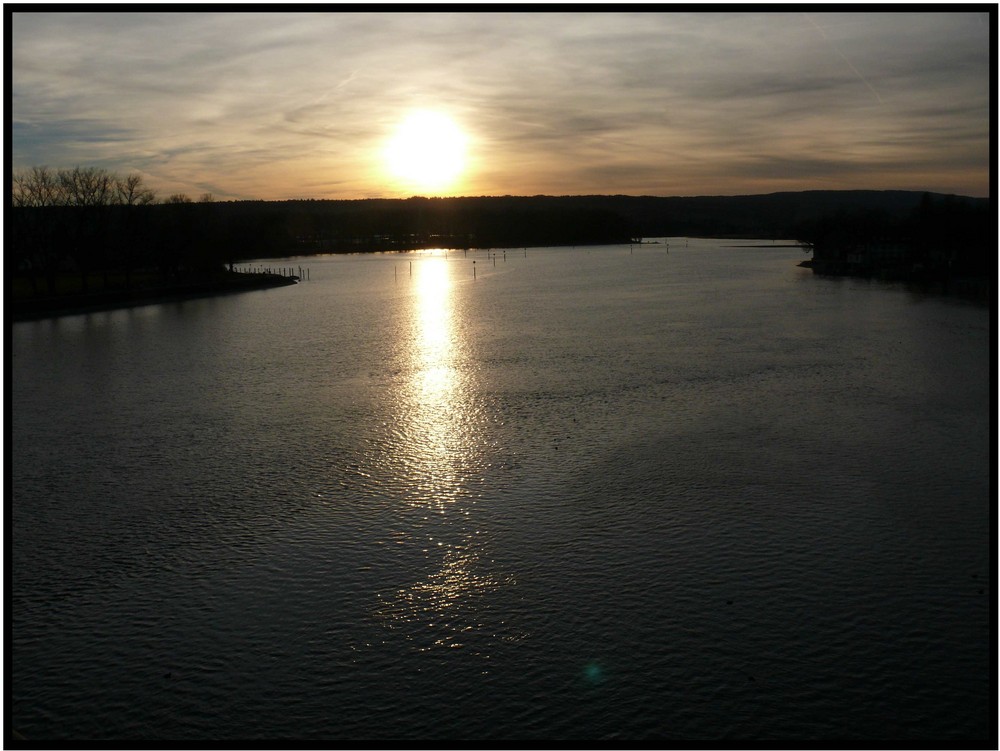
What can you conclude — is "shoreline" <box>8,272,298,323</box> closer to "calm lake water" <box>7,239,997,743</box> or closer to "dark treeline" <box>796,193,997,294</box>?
"calm lake water" <box>7,239,997,743</box>

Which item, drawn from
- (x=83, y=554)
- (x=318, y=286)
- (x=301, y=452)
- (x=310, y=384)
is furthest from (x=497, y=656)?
(x=318, y=286)

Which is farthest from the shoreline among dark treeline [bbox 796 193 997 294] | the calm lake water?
dark treeline [bbox 796 193 997 294]

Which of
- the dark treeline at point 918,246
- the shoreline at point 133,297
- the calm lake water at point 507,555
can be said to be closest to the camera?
the calm lake water at point 507,555

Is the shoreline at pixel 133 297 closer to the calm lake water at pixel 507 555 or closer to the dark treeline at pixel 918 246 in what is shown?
the calm lake water at pixel 507 555

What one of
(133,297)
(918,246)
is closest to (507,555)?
(133,297)

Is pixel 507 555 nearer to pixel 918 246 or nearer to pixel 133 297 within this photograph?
pixel 133 297

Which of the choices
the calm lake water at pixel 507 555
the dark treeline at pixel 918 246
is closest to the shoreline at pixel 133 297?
the calm lake water at pixel 507 555

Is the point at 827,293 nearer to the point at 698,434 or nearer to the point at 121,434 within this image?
the point at 698,434
